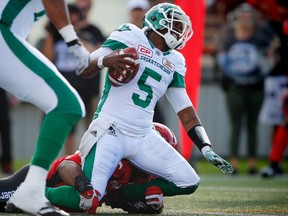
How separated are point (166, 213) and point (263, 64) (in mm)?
6612

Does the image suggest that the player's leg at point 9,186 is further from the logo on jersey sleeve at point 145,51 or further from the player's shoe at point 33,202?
the logo on jersey sleeve at point 145,51

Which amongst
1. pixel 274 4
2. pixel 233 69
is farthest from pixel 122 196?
pixel 274 4

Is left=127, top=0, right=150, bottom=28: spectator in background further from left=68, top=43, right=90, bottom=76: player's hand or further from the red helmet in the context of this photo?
left=68, top=43, right=90, bottom=76: player's hand

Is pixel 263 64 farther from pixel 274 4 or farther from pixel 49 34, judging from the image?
pixel 49 34

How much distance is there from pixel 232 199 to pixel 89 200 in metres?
1.78

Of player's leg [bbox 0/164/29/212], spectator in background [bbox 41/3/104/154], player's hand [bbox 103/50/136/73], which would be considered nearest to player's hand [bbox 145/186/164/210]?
player's leg [bbox 0/164/29/212]

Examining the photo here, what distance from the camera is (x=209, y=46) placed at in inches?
492

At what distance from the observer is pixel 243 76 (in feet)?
31.8

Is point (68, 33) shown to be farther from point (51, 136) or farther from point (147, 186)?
point (147, 186)

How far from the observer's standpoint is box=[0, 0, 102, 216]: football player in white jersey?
4.18 m

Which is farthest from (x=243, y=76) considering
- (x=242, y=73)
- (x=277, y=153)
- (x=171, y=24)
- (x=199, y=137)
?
(x=171, y=24)

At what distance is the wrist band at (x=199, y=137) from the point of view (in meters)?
5.28

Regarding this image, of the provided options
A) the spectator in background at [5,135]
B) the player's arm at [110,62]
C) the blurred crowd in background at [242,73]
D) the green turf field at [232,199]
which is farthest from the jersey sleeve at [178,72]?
the spectator in background at [5,135]

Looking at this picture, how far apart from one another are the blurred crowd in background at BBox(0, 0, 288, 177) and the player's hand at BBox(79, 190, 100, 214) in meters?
3.90
